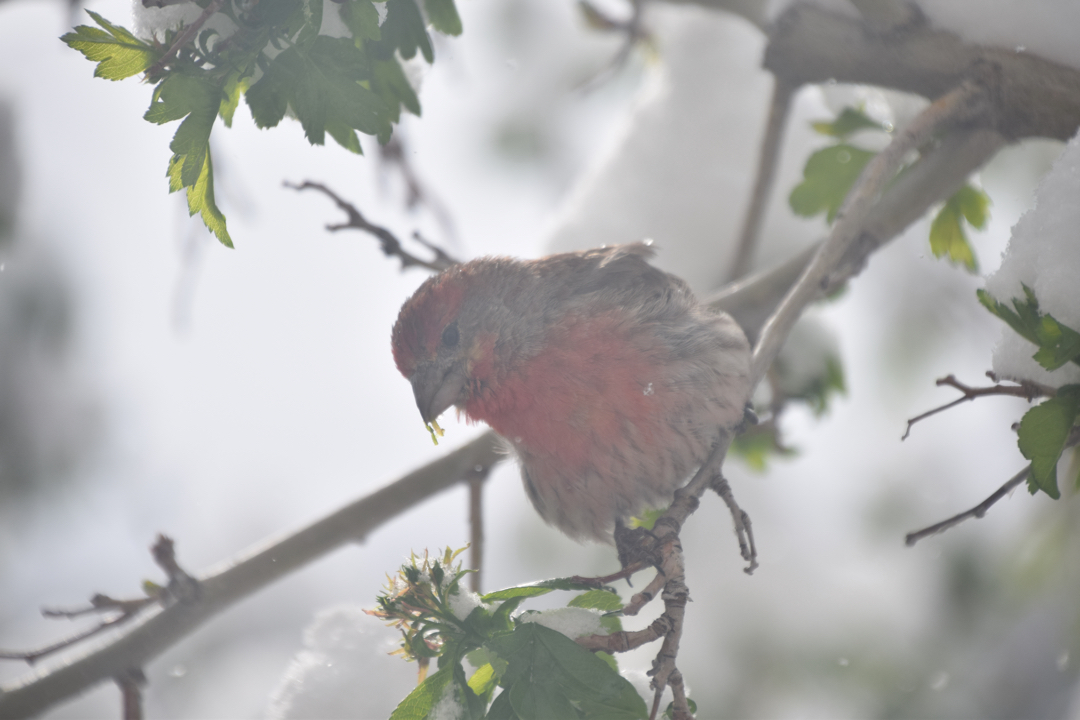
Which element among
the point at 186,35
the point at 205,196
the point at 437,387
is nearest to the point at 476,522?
the point at 437,387

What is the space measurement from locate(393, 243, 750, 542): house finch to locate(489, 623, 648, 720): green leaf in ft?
2.28

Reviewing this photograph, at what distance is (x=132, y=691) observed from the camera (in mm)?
1994

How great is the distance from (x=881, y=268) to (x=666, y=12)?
1.61 meters

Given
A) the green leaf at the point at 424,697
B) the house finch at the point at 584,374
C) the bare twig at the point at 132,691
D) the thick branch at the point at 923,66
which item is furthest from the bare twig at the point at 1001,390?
the bare twig at the point at 132,691

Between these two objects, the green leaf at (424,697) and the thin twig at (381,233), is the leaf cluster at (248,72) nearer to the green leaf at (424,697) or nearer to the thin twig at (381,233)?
the thin twig at (381,233)

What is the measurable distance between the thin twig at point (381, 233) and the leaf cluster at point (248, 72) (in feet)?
1.43

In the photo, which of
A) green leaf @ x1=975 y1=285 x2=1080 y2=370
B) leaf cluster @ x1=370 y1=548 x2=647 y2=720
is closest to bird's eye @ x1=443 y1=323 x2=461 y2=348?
leaf cluster @ x1=370 y1=548 x2=647 y2=720

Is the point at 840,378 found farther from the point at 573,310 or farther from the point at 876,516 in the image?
the point at 876,516

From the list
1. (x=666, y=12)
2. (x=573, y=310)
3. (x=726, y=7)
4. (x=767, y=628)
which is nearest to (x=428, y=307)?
(x=573, y=310)

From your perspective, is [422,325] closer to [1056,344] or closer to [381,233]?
[381,233]

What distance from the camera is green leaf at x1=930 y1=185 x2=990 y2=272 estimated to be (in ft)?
7.20

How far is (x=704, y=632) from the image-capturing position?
3457 mm

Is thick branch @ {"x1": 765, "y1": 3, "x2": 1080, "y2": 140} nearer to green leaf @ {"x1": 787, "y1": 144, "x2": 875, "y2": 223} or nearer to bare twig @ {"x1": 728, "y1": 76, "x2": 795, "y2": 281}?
bare twig @ {"x1": 728, "y1": 76, "x2": 795, "y2": 281}

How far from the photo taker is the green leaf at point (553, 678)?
1211 millimetres
